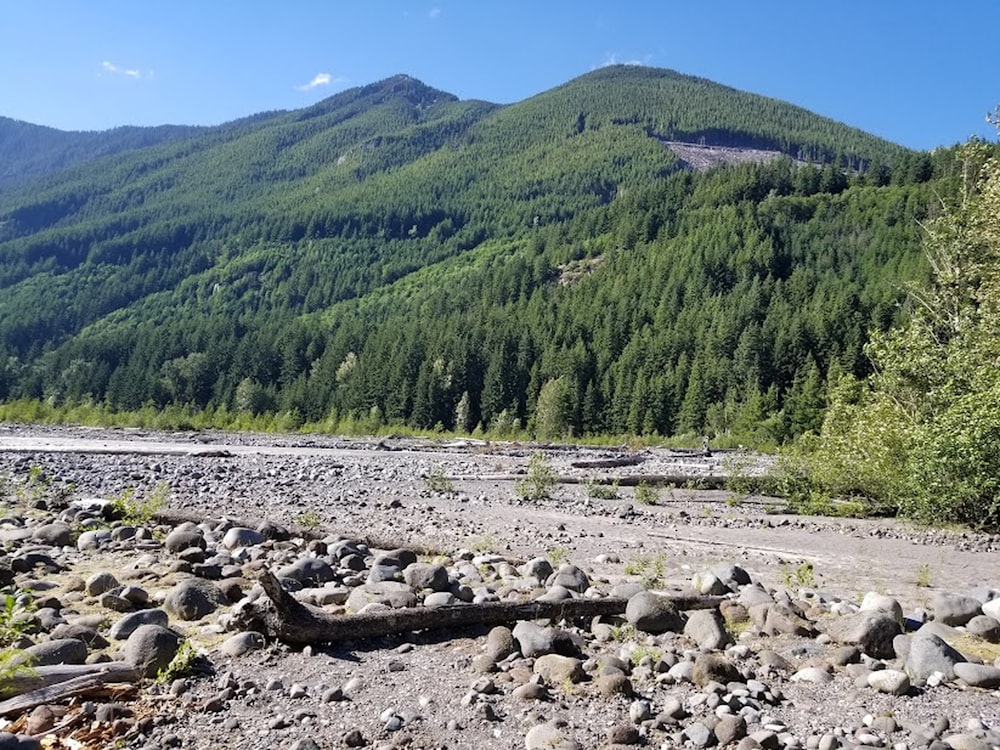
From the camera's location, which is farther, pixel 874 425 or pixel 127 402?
pixel 127 402

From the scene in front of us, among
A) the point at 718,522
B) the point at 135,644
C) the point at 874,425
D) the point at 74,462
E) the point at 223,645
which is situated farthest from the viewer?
the point at 74,462

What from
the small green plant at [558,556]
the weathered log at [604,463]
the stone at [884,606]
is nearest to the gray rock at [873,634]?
the stone at [884,606]

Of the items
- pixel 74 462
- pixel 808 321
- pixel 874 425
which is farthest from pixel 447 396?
pixel 874 425

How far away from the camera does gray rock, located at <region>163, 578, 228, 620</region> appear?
7906 millimetres

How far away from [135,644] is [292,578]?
308cm

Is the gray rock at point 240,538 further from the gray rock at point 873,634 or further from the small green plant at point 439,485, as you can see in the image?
the small green plant at point 439,485

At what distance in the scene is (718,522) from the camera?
60.0 feet

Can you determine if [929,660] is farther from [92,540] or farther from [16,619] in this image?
[92,540]

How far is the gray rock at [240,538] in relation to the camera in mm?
11523

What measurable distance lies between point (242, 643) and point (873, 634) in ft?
20.2

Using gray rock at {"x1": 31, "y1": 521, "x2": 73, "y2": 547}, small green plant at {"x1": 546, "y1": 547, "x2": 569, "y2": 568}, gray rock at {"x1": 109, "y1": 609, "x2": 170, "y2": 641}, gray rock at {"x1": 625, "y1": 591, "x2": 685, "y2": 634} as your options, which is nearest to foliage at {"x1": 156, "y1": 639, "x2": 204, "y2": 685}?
gray rock at {"x1": 109, "y1": 609, "x2": 170, "y2": 641}

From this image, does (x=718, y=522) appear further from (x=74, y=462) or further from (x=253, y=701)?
(x=74, y=462)

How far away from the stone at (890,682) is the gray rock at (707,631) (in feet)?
4.63

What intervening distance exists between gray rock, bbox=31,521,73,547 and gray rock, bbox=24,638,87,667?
5965 millimetres
